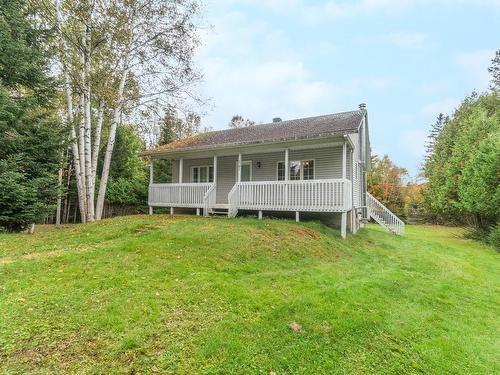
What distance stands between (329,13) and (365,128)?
6.14m

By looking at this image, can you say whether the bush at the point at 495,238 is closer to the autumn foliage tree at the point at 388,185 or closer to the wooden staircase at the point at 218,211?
the wooden staircase at the point at 218,211

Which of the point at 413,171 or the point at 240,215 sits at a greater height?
the point at 413,171

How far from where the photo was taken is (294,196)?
11.4m

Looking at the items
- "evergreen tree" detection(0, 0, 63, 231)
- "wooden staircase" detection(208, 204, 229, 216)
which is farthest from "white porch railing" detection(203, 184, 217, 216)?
"evergreen tree" detection(0, 0, 63, 231)

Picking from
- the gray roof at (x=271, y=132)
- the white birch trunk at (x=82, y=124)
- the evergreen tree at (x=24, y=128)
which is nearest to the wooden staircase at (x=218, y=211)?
the gray roof at (x=271, y=132)

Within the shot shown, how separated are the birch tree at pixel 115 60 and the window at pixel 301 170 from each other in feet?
19.6

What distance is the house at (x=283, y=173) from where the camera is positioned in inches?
434

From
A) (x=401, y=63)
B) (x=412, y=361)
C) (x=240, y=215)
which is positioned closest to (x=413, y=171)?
(x=401, y=63)

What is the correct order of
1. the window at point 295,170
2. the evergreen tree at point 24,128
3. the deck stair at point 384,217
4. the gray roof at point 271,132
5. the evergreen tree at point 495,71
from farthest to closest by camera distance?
1. the evergreen tree at point 495,71
2. the deck stair at point 384,217
3. the window at point 295,170
4. the gray roof at point 271,132
5. the evergreen tree at point 24,128

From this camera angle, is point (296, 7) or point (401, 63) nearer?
point (296, 7)

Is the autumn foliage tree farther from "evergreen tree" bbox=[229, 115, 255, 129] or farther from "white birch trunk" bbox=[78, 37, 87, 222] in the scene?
"white birch trunk" bbox=[78, 37, 87, 222]

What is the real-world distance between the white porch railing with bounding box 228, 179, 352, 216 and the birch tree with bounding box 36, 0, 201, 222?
5904 millimetres

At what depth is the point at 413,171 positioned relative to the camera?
37406mm

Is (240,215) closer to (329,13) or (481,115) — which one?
(329,13)
